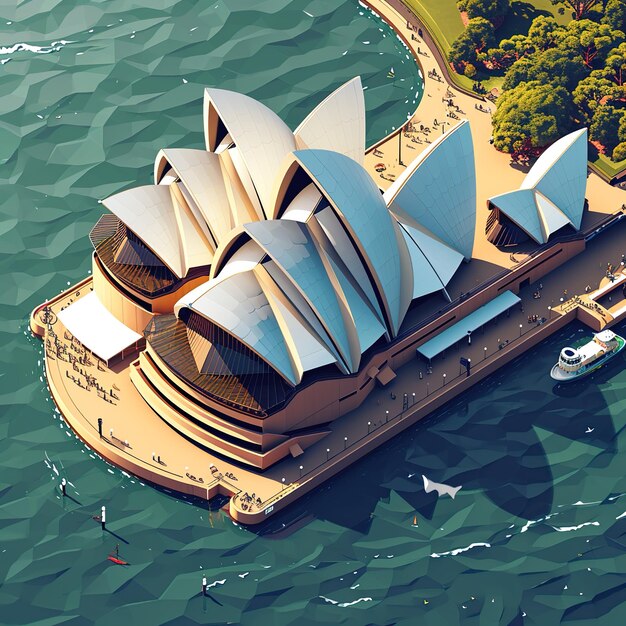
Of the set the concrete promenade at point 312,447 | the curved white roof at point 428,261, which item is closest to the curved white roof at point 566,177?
the concrete promenade at point 312,447

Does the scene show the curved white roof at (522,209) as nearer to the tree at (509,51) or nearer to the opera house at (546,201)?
the opera house at (546,201)

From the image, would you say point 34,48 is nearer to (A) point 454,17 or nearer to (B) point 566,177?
(A) point 454,17

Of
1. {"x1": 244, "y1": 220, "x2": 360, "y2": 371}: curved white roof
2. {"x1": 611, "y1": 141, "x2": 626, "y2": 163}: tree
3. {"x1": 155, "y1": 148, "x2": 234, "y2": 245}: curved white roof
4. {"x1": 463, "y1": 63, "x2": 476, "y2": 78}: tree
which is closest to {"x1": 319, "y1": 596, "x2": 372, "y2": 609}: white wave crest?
{"x1": 244, "y1": 220, "x2": 360, "y2": 371}: curved white roof

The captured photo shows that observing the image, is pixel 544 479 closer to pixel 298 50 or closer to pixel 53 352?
pixel 53 352

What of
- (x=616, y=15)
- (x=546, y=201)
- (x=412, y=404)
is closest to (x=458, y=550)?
(x=412, y=404)

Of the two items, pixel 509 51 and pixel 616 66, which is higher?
pixel 509 51

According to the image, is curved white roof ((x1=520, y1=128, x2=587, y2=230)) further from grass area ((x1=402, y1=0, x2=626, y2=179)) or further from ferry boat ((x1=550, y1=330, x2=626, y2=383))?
grass area ((x1=402, y1=0, x2=626, y2=179))

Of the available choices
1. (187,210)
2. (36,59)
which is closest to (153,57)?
(36,59)
